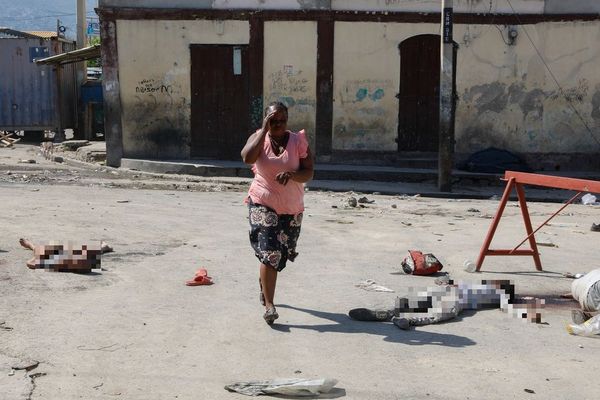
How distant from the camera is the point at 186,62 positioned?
18.6 metres

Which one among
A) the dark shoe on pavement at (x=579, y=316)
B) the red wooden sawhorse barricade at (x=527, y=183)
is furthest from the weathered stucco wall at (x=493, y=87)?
the dark shoe on pavement at (x=579, y=316)

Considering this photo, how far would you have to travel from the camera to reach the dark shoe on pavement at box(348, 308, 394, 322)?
6484 mm

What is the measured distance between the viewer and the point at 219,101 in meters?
18.7

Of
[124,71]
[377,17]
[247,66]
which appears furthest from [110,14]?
[377,17]

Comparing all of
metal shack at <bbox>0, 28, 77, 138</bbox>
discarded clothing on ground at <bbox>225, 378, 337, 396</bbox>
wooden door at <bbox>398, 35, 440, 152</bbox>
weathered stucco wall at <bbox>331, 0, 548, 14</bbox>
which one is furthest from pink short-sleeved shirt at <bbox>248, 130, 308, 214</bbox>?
→ metal shack at <bbox>0, 28, 77, 138</bbox>

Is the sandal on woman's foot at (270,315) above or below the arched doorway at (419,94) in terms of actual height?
Result: below

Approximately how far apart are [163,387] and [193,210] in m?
7.67

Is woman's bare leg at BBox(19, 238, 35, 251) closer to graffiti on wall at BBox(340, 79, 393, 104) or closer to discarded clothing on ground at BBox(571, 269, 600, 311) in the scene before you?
discarded clothing on ground at BBox(571, 269, 600, 311)

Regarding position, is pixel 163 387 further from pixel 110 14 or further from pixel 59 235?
pixel 110 14

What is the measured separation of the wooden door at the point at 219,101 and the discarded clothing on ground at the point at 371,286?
11.2 m

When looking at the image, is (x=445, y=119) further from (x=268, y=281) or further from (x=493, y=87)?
(x=268, y=281)

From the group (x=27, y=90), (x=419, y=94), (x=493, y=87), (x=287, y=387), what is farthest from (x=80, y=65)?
(x=287, y=387)

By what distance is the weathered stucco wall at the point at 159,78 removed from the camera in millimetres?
18422

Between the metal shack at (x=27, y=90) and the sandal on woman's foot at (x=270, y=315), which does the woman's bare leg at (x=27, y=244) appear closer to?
the sandal on woman's foot at (x=270, y=315)
